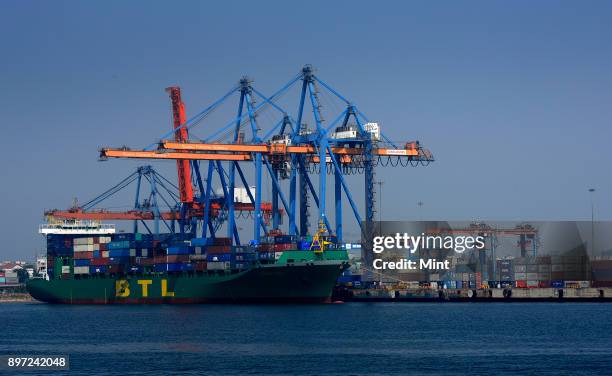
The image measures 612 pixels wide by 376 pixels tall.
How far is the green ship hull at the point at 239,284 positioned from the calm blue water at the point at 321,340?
2.85 m

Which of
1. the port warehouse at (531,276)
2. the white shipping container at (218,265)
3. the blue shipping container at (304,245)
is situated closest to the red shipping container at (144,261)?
the white shipping container at (218,265)

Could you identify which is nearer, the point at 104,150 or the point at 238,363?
the point at 238,363

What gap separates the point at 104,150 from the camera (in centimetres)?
9719

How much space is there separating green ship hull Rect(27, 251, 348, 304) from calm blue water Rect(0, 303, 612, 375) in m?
2.85

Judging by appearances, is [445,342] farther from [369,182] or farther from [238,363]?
[369,182]

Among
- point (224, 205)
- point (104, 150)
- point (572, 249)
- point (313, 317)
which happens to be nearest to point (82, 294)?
point (224, 205)

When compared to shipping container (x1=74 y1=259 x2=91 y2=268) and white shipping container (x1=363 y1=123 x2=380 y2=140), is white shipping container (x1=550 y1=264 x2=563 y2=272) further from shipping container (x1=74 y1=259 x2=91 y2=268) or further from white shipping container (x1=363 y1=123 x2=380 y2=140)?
shipping container (x1=74 y1=259 x2=91 y2=268)

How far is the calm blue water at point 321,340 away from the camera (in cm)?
5253

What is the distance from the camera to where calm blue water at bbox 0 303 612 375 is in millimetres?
52531

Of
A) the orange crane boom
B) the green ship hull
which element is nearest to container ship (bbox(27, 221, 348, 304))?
the green ship hull

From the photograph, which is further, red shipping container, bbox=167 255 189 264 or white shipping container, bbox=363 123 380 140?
white shipping container, bbox=363 123 380 140

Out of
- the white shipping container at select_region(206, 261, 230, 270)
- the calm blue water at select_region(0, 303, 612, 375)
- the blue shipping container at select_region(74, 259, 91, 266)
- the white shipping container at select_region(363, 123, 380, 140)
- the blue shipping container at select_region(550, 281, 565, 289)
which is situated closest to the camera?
the calm blue water at select_region(0, 303, 612, 375)

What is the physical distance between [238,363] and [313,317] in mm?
27126

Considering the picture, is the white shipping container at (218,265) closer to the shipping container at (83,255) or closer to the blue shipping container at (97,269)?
the blue shipping container at (97,269)
